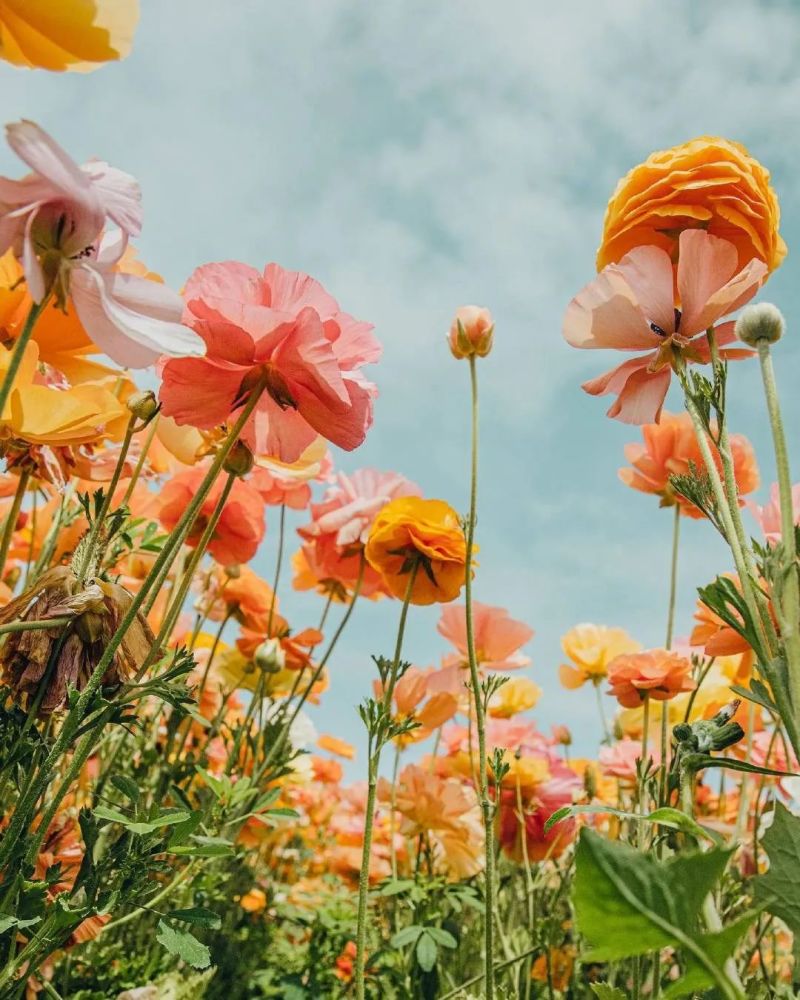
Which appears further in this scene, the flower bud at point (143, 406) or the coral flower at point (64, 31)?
the flower bud at point (143, 406)

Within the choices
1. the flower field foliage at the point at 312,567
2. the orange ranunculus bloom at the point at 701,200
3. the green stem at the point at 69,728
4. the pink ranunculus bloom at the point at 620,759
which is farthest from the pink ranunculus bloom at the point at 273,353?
the pink ranunculus bloom at the point at 620,759

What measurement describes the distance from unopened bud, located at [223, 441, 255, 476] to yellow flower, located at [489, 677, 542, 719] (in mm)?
1750

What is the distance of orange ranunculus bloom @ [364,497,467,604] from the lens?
1604 mm

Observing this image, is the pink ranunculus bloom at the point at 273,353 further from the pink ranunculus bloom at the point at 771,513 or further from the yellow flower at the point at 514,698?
the yellow flower at the point at 514,698

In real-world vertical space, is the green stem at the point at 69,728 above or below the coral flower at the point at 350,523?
below

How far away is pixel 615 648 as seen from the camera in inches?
103

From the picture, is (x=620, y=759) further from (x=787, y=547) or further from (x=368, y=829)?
(x=787, y=547)

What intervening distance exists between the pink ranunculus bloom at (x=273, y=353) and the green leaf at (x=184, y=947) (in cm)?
58

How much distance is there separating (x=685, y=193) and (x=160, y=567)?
0.80m

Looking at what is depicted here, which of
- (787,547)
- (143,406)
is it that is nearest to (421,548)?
(143,406)

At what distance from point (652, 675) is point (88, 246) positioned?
132 centimetres

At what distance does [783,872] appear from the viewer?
631 millimetres

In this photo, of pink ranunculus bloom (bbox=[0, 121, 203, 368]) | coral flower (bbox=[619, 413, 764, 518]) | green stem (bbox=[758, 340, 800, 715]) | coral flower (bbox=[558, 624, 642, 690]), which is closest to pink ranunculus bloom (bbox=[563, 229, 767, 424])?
green stem (bbox=[758, 340, 800, 715])

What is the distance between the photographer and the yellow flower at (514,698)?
2.72m
